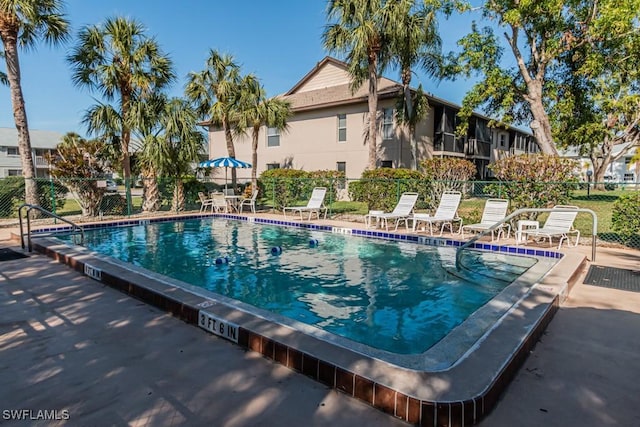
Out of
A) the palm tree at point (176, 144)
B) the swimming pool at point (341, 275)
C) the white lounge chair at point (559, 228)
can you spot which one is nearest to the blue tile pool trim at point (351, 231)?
the swimming pool at point (341, 275)

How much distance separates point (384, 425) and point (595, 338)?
2.57 metres

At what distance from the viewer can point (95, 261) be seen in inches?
250

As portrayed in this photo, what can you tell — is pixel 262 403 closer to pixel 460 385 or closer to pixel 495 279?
pixel 460 385

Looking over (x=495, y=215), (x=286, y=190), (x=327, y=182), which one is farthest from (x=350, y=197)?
(x=495, y=215)

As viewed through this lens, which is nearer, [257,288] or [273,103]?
[257,288]

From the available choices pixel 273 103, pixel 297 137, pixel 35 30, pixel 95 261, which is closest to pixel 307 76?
pixel 297 137

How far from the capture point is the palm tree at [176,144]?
48.2 feet

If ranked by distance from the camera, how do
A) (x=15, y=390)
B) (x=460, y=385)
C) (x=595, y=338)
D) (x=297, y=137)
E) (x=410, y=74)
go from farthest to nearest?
(x=297, y=137)
(x=410, y=74)
(x=595, y=338)
(x=15, y=390)
(x=460, y=385)

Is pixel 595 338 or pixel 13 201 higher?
pixel 13 201

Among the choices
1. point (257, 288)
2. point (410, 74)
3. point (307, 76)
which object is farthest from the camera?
point (307, 76)

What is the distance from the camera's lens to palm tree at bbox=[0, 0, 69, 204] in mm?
11805

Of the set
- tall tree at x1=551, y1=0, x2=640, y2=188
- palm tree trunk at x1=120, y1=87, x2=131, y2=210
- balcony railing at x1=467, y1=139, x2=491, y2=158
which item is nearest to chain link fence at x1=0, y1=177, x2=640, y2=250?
palm tree trunk at x1=120, y1=87, x2=131, y2=210

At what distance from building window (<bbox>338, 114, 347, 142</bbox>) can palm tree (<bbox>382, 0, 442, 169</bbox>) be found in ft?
12.0

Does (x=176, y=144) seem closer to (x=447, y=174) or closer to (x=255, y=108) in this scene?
(x=255, y=108)
